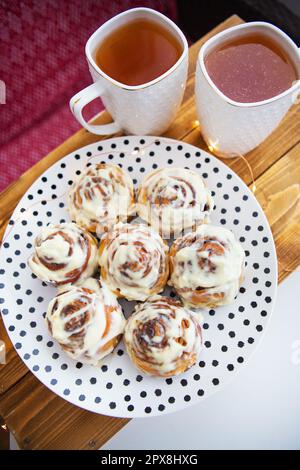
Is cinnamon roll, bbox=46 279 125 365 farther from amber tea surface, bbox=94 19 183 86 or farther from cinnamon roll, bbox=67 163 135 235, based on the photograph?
amber tea surface, bbox=94 19 183 86

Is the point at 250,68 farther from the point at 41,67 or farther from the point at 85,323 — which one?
the point at 41,67

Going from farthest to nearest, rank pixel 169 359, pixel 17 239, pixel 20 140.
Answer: pixel 20 140, pixel 17 239, pixel 169 359

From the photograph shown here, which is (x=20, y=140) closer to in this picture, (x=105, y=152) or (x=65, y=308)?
(x=105, y=152)

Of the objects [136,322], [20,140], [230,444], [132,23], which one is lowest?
[230,444]

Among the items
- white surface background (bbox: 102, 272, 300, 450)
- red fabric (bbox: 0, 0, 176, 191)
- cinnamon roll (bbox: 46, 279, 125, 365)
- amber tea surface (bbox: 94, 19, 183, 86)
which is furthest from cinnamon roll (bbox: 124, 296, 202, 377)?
red fabric (bbox: 0, 0, 176, 191)

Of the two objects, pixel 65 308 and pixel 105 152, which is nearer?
pixel 65 308

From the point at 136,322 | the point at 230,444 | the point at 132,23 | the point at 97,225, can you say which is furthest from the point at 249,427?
the point at 132,23

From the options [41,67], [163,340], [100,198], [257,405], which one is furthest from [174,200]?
[41,67]
